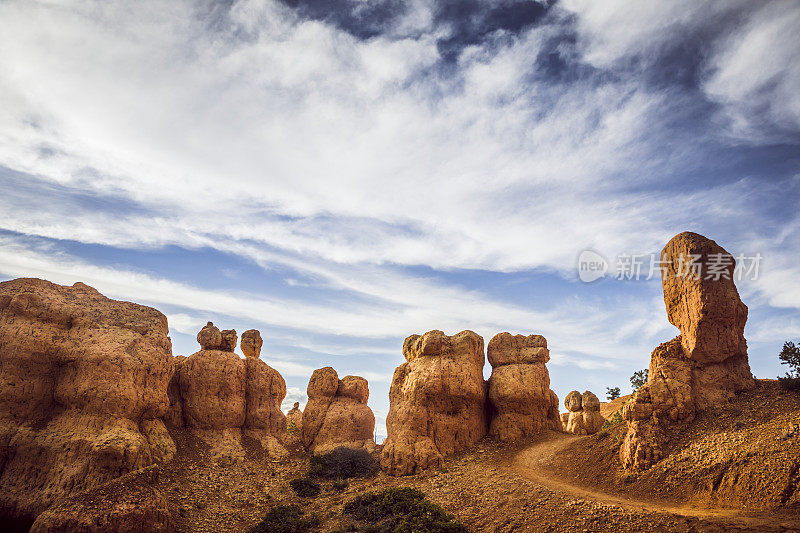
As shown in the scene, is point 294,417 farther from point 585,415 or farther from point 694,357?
point 694,357

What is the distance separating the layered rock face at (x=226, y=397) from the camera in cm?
3067

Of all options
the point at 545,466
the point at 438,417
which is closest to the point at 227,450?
the point at 438,417

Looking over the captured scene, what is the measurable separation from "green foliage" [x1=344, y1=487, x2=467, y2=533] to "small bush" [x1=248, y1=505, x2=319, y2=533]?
2.04 meters

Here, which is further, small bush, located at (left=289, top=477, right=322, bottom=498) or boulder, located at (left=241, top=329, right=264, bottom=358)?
boulder, located at (left=241, top=329, right=264, bottom=358)

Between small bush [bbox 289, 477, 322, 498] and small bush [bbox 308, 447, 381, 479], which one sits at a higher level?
small bush [bbox 308, 447, 381, 479]

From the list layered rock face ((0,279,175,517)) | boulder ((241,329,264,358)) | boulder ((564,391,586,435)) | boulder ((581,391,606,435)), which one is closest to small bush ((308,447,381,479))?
layered rock face ((0,279,175,517))

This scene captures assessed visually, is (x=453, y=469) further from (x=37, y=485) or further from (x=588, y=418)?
(x=37, y=485)

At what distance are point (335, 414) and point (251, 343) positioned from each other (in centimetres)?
910

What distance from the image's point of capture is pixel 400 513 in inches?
842

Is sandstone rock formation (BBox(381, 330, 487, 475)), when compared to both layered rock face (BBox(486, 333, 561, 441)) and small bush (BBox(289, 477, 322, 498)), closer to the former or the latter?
layered rock face (BBox(486, 333, 561, 441))

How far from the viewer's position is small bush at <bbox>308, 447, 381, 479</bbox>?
29719mm

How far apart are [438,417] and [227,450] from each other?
14.5 meters

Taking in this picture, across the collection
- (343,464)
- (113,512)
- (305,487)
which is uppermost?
(343,464)

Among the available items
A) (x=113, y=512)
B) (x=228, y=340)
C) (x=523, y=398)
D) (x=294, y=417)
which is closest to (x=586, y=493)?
(x=523, y=398)
